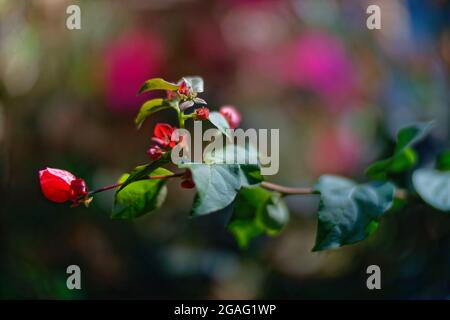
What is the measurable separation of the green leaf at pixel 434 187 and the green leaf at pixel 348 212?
0.14ft

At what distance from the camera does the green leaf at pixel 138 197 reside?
0.46 metres

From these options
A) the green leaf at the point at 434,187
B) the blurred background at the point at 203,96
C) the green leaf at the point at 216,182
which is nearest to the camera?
the green leaf at the point at 216,182

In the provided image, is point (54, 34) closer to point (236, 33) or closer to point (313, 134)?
point (236, 33)

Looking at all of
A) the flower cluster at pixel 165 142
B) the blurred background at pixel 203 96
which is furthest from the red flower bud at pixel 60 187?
the blurred background at pixel 203 96

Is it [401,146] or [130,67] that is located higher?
[130,67]

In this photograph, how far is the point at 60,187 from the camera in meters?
0.45

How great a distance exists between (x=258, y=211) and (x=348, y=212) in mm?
113

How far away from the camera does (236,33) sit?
1363 millimetres

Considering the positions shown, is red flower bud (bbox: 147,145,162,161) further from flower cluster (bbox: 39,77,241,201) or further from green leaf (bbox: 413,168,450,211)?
green leaf (bbox: 413,168,450,211)

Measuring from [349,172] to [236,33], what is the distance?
40cm

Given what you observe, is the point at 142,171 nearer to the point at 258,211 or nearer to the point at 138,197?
the point at 138,197

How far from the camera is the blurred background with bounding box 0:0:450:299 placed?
120 centimetres

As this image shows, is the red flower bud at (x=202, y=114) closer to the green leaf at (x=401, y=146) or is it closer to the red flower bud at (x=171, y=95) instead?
the red flower bud at (x=171, y=95)

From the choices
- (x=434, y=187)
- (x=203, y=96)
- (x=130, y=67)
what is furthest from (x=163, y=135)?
(x=130, y=67)
